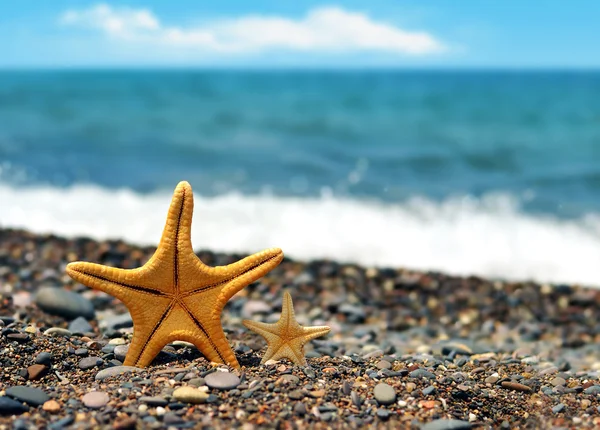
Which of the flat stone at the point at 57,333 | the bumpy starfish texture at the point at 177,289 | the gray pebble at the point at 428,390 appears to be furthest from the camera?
the flat stone at the point at 57,333

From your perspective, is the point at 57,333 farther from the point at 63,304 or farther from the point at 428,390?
the point at 428,390

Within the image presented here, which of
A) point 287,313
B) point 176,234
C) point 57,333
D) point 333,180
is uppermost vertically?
point 333,180

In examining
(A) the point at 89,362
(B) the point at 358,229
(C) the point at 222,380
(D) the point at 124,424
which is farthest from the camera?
(B) the point at 358,229

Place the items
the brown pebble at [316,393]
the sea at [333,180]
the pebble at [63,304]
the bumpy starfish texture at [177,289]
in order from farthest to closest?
the sea at [333,180] → the pebble at [63,304] → the bumpy starfish texture at [177,289] → the brown pebble at [316,393]

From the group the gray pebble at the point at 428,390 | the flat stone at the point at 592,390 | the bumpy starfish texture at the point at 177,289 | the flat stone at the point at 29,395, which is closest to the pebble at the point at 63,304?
the bumpy starfish texture at the point at 177,289

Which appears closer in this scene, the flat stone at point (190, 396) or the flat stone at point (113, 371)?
the flat stone at point (190, 396)

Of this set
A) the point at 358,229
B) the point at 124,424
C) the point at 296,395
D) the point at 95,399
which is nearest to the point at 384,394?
the point at 296,395

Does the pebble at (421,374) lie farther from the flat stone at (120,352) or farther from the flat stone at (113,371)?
the flat stone at (120,352)

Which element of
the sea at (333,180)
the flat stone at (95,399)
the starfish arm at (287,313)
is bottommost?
the flat stone at (95,399)
